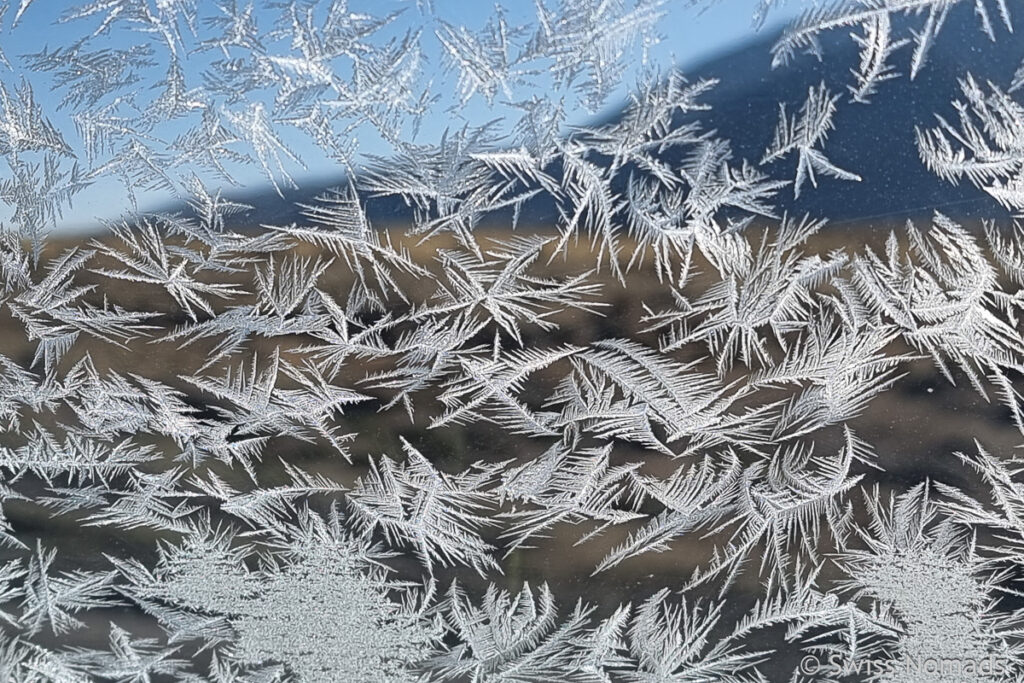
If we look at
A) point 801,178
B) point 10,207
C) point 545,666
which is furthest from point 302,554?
point 801,178

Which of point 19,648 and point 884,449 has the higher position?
point 884,449

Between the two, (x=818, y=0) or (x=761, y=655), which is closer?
(x=818, y=0)

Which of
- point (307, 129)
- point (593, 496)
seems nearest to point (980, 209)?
point (593, 496)

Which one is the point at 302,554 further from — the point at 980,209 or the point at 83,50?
the point at 980,209

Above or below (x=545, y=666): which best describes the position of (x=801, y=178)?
above

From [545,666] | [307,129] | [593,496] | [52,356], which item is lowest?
[545,666]

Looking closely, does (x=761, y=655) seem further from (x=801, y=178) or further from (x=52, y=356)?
(x=52, y=356)
